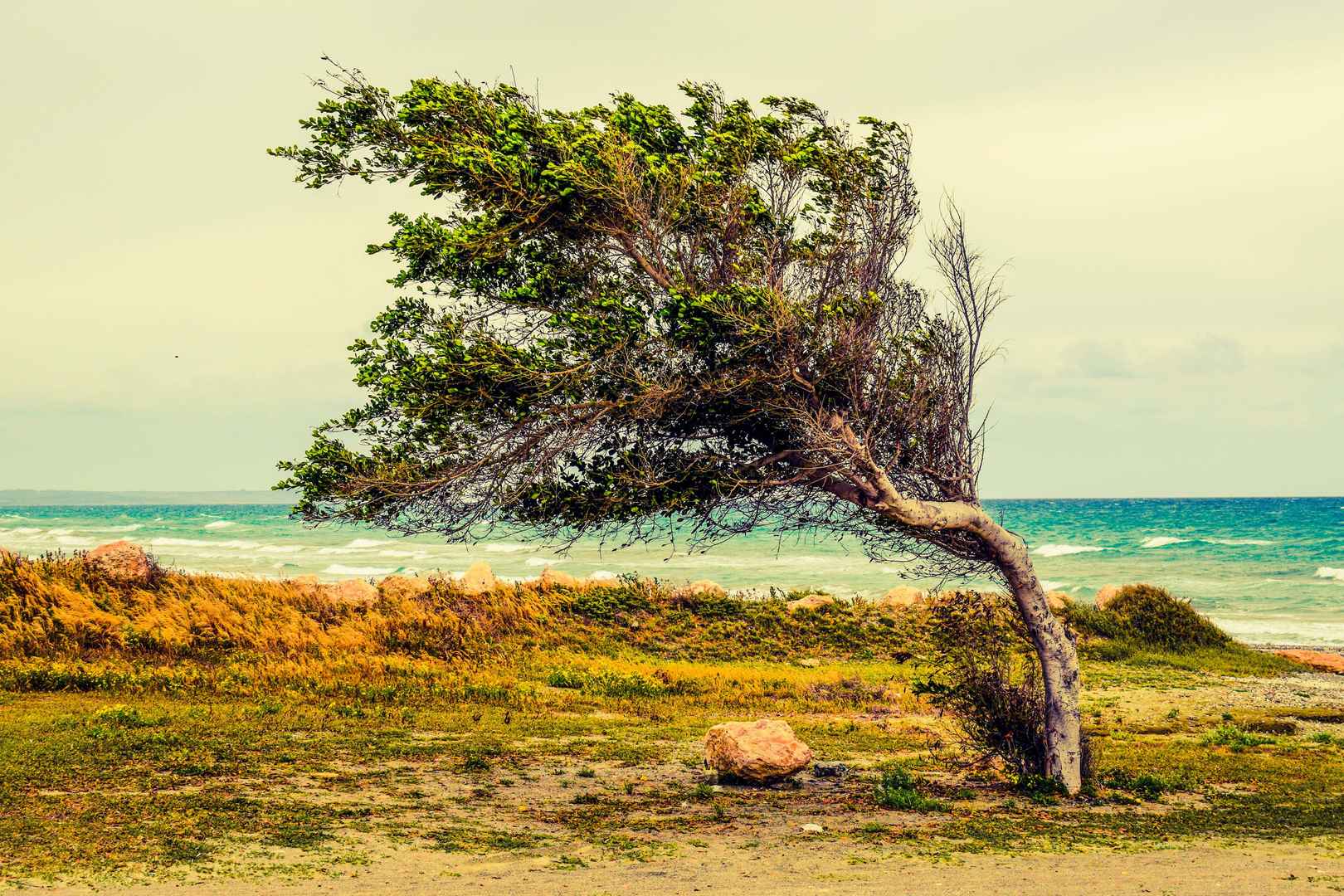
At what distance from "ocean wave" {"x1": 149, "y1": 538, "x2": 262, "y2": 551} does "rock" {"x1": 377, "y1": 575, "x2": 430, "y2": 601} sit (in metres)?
55.3

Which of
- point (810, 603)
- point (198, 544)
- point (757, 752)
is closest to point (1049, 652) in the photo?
point (757, 752)

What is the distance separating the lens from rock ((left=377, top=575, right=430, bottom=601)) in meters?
26.6

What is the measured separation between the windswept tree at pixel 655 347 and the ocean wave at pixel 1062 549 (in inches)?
2405

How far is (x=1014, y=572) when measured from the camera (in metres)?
13.1

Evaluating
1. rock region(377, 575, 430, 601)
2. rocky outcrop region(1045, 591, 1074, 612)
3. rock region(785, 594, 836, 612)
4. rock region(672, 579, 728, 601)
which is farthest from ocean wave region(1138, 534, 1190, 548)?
rock region(377, 575, 430, 601)

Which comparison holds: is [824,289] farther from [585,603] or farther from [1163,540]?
[1163,540]

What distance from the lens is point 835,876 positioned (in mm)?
9398

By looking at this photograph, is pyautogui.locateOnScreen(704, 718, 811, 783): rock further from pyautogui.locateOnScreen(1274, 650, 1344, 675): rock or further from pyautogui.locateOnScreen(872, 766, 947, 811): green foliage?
pyautogui.locateOnScreen(1274, 650, 1344, 675): rock

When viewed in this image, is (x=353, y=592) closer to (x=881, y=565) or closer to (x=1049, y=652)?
(x=1049, y=652)

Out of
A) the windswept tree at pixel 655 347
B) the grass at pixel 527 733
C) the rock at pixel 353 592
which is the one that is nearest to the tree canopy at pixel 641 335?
the windswept tree at pixel 655 347

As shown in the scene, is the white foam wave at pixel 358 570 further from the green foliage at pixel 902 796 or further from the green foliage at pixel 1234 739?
the green foliage at pixel 902 796

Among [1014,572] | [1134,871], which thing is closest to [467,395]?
[1014,572]

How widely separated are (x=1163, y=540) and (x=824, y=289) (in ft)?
243

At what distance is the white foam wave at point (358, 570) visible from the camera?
5875 cm
